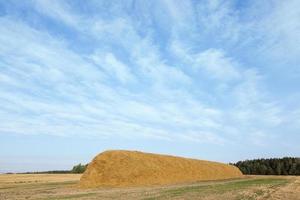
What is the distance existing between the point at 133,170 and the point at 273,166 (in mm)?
77002

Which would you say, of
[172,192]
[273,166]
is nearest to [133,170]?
[172,192]

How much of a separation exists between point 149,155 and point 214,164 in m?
24.7

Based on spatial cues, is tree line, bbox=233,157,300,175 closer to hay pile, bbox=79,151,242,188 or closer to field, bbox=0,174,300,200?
hay pile, bbox=79,151,242,188

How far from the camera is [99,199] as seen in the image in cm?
2508

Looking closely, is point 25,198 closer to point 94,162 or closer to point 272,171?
point 94,162

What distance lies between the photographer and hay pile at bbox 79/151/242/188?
47250 mm

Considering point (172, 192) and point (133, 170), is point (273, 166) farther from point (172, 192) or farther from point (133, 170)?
point (172, 192)

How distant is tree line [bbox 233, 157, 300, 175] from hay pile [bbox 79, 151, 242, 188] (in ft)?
186

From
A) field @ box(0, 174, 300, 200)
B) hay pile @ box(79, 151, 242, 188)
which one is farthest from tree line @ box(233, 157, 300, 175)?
field @ box(0, 174, 300, 200)

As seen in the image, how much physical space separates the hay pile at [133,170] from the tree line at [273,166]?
2226 inches

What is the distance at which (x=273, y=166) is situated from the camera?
116625 mm

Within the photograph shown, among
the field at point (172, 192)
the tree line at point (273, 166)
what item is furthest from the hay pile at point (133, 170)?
the tree line at point (273, 166)

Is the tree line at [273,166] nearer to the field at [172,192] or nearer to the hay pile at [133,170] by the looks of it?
the hay pile at [133,170]

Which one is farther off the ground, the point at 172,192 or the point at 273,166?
the point at 273,166
